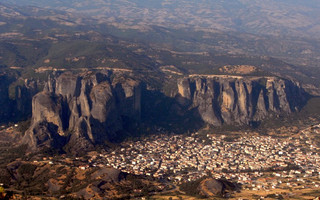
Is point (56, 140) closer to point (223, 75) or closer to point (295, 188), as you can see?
point (295, 188)

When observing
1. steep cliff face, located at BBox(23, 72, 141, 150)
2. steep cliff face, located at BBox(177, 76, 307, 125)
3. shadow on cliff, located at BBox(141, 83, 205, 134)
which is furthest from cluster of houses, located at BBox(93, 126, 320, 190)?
steep cliff face, located at BBox(177, 76, 307, 125)

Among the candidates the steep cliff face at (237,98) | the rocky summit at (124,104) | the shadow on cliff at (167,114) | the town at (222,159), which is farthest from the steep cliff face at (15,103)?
the steep cliff face at (237,98)

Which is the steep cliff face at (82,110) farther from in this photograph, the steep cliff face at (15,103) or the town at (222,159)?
the steep cliff face at (15,103)

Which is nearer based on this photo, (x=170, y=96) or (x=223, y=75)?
(x=170, y=96)

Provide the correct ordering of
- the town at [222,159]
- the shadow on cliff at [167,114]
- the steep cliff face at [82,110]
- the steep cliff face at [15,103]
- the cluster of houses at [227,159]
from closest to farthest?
the town at [222,159] < the cluster of houses at [227,159] < the steep cliff face at [82,110] < the steep cliff face at [15,103] < the shadow on cliff at [167,114]

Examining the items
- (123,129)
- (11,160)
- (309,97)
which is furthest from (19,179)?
(309,97)

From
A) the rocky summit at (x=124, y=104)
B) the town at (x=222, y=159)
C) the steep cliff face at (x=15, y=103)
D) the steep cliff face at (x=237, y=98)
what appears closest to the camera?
the town at (x=222, y=159)

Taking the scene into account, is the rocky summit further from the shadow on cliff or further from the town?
the town
